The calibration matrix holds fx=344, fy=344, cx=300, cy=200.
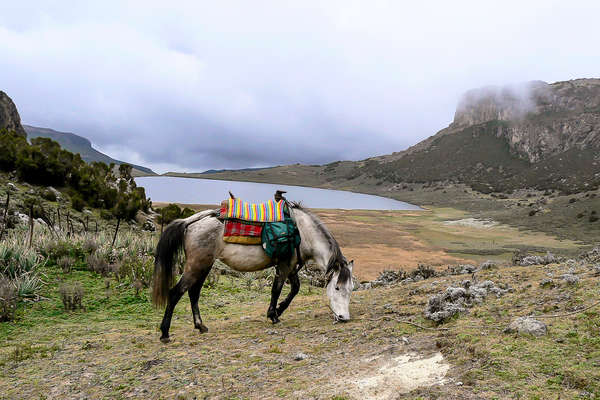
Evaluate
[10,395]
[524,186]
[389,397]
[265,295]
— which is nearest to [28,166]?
[265,295]

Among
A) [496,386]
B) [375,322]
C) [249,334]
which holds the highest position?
[496,386]

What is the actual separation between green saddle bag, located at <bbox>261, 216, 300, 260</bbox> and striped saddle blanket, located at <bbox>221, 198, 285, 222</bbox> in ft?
0.40

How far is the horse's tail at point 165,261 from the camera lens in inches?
205

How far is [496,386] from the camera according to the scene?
259 cm

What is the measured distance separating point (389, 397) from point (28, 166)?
20.0 m

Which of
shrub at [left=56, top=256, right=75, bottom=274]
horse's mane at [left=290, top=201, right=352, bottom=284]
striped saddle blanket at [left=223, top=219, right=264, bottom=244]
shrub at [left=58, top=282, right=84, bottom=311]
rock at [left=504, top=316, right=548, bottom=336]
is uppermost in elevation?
striped saddle blanket at [left=223, top=219, right=264, bottom=244]

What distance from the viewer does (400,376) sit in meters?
3.03

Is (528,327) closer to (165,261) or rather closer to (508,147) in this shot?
(165,261)

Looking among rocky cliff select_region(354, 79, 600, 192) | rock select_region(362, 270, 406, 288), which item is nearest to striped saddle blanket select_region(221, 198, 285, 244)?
rock select_region(362, 270, 406, 288)

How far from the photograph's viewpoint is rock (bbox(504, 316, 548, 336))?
3.40 meters

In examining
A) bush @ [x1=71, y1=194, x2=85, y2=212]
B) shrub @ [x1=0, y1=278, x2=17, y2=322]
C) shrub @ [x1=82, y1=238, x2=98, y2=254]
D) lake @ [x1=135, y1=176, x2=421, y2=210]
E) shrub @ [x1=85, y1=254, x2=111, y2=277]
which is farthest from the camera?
lake @ [x1=135, y1=176, x2=421, y2=210]

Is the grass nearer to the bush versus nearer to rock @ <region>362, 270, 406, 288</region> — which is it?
rock @ <region>362, 270, 406, 288</region>

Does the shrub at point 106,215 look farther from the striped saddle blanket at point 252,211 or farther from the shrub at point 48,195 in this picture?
the striped saddle blanket at point 252,211

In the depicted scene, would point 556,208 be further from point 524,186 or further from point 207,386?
point 207,386
